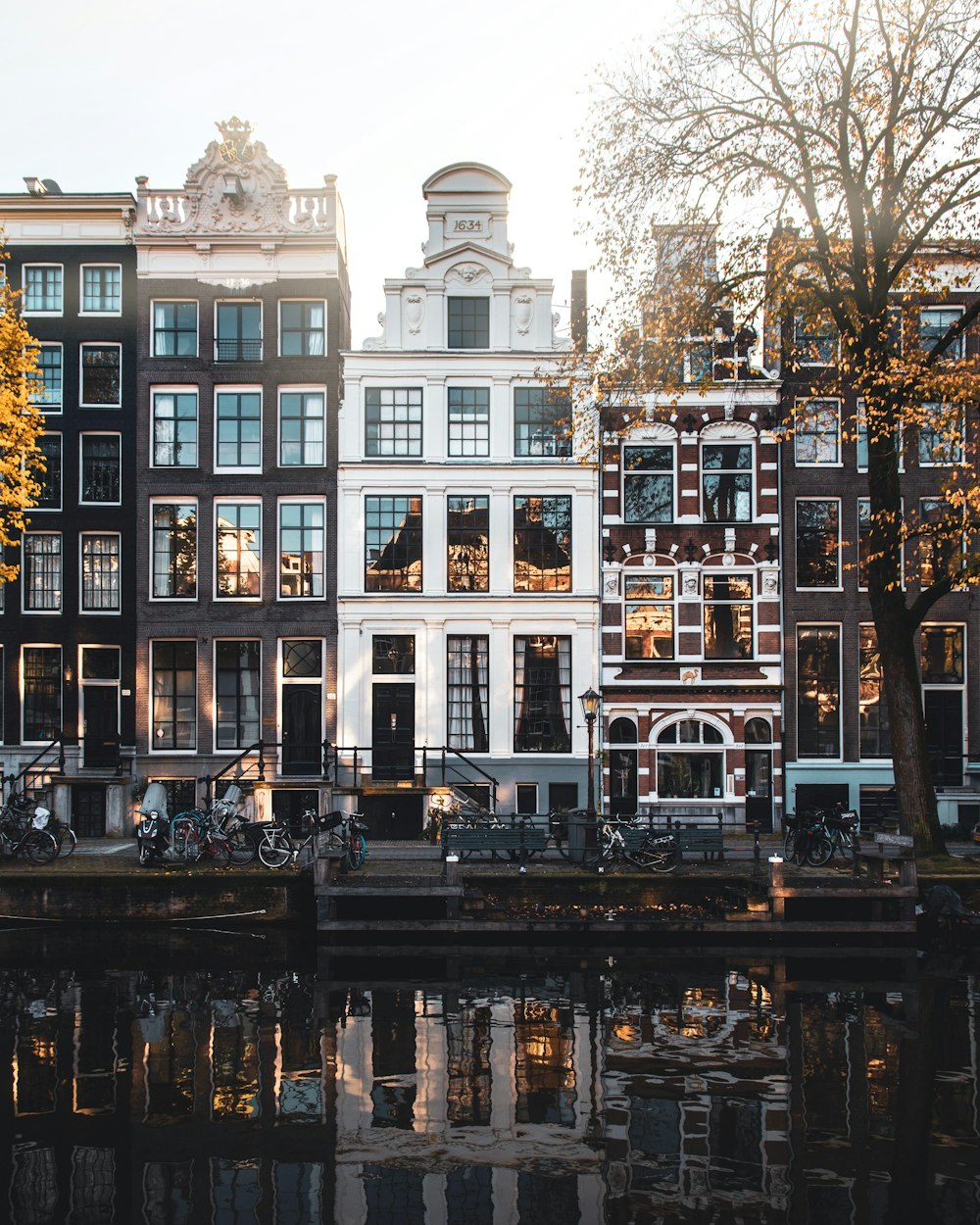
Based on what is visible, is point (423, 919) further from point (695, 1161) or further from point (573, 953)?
point (695, 1161)

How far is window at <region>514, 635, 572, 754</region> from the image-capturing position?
98.0 feet

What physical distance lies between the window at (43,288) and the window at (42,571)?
651cm

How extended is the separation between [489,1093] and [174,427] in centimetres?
2263

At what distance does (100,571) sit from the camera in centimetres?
3069

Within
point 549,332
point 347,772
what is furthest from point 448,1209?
point 549,332

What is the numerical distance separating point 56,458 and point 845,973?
24483 millimetres

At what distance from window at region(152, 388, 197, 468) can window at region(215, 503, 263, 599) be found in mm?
1838

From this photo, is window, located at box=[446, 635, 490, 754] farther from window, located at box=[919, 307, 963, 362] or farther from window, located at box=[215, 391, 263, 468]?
window, located at box=[919, 307, 963, 362]

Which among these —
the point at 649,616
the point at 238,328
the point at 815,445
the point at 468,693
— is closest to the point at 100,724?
the point at 468,693

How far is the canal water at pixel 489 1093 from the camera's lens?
10500 mm

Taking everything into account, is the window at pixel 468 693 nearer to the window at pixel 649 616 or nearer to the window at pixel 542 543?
the window at pixel 542 543

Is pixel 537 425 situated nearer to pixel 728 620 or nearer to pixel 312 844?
pixel 728 620

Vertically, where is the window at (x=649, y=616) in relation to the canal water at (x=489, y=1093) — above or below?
above

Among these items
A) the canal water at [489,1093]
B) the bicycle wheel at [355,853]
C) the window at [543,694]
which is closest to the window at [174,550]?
the window at [543,694]
